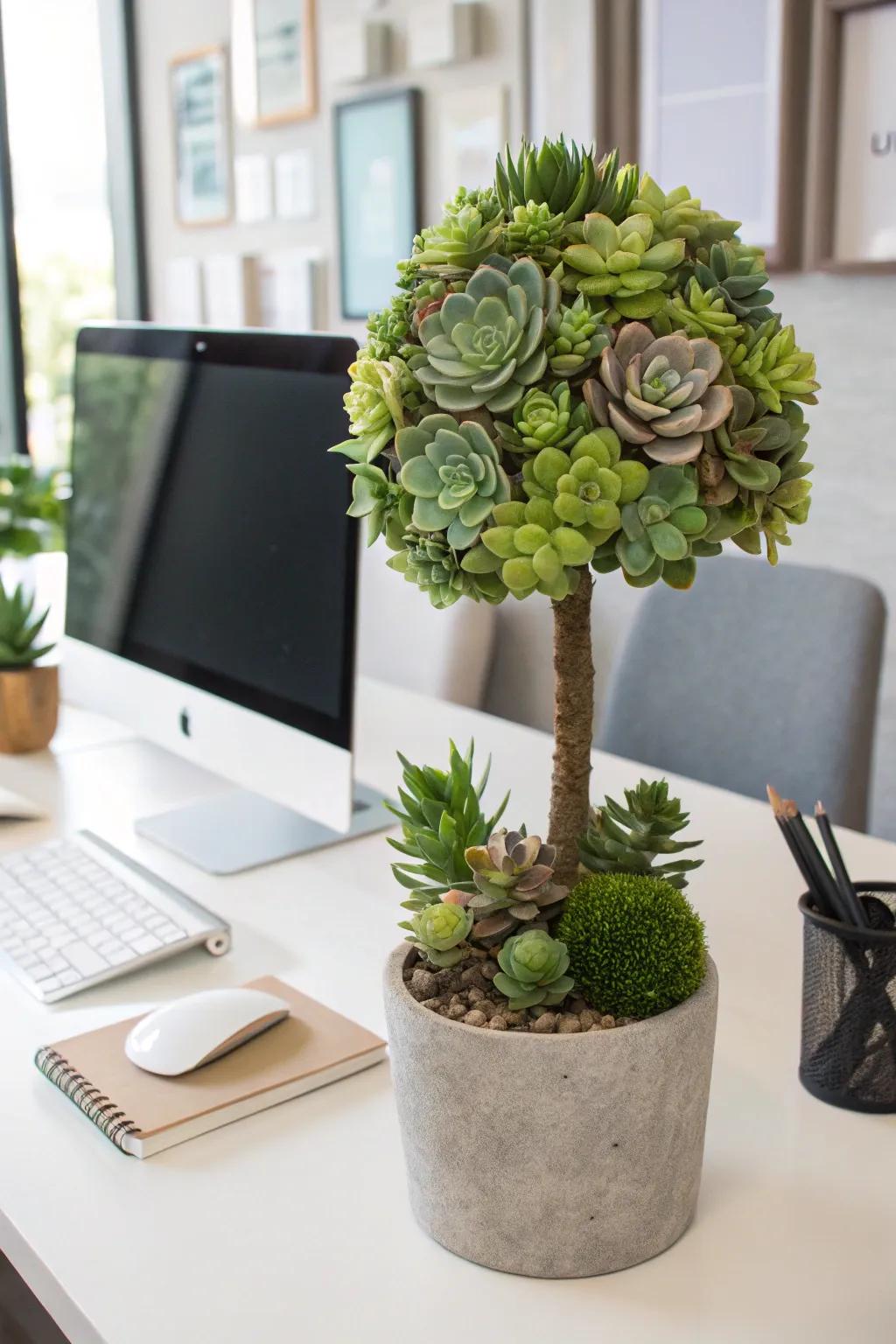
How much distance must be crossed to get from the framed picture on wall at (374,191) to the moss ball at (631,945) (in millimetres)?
2118

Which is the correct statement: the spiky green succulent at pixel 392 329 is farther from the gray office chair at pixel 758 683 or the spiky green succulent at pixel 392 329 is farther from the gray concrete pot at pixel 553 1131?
the gray office chair at pixel 758 683

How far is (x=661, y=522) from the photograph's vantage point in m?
0.59

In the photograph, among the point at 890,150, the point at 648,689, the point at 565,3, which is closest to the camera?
the point at 648,689

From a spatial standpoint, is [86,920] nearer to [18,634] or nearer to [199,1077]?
[199,1077]

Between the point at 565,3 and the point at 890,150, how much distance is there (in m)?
0.70

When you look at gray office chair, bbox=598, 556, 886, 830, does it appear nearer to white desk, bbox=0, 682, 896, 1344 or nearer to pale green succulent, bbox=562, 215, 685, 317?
white desk, bbox=0, 682, 896, 1344

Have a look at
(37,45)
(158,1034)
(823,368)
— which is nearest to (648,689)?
(823,368)

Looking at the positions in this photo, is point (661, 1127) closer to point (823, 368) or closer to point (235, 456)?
point (235, 456)

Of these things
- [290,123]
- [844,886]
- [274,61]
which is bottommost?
[844,886]

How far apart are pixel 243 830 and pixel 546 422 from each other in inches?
30.9

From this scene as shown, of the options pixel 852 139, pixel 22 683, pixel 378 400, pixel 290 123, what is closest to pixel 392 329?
pixel 378 400

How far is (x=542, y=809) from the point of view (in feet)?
4.30

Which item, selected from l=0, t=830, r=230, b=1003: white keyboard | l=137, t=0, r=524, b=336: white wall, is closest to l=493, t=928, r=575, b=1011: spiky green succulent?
l=0, t=830, r=230, b=1003: white keyboard

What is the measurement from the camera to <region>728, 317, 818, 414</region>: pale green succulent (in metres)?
0.60
